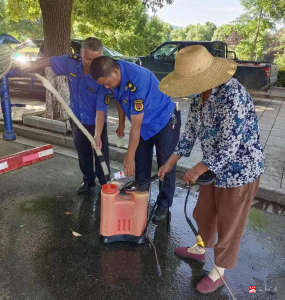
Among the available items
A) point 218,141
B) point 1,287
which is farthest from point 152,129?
point 1,287

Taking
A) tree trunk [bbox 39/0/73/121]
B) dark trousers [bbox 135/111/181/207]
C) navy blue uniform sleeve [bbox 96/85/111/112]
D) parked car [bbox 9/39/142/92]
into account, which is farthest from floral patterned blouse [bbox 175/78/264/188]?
parked car [bbox 9/39/142/92]

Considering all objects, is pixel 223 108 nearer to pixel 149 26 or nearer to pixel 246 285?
pixel 246 285

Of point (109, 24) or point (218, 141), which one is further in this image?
point (109, 24)

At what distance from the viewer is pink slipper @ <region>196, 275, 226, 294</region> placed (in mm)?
2201

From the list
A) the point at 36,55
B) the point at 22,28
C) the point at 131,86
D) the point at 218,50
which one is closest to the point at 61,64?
the point at 131,86

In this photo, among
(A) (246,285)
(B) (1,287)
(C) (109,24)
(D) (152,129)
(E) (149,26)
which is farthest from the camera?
(E) (149,26)

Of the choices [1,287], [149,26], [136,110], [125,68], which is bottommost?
[1,287]

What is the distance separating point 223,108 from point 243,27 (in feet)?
54.0

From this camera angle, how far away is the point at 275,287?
89.9 inches

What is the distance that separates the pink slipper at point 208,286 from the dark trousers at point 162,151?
93 cm

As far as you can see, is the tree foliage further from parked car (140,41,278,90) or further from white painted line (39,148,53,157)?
white painted line (39,148,53,157)

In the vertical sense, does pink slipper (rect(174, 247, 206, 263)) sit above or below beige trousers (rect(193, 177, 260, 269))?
below

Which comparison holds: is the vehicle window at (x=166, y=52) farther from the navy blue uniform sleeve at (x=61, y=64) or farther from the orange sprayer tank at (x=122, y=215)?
the orange sprayer tank at (x=122, y=215)

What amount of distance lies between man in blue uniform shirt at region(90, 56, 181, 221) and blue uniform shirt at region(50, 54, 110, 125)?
0.30 meters
